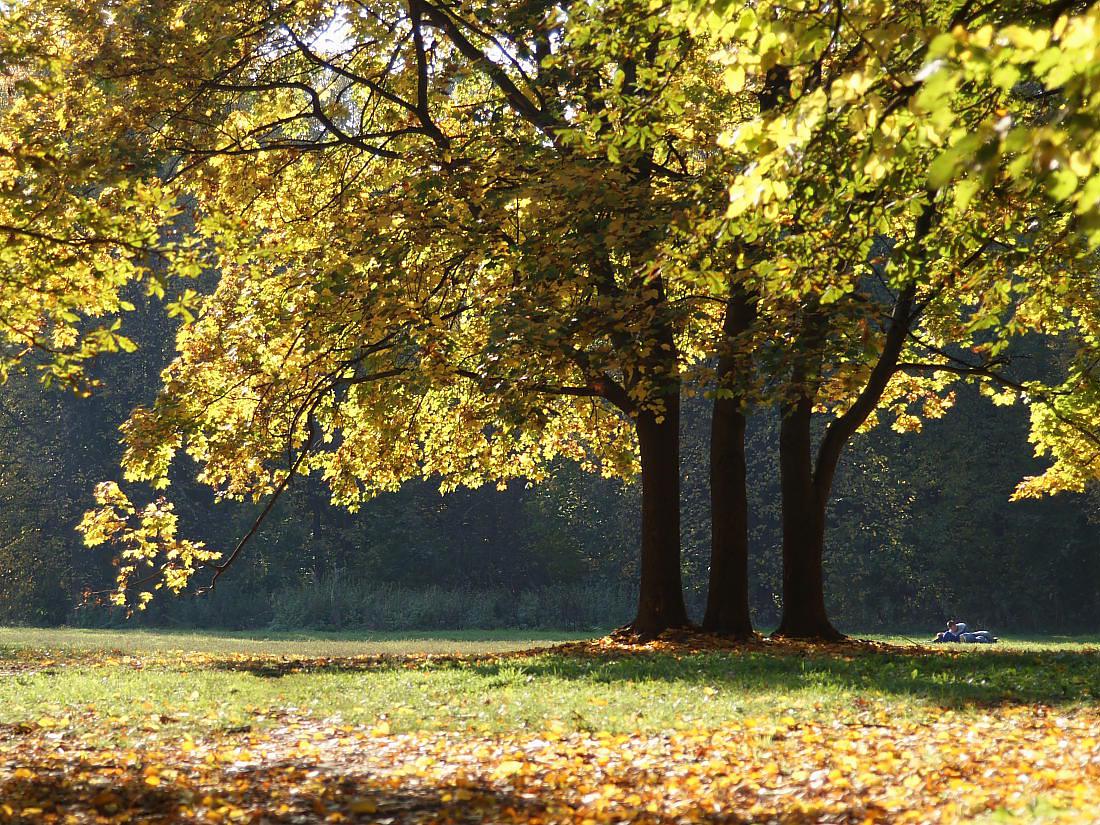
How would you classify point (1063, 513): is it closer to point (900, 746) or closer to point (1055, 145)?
point (900, 746)

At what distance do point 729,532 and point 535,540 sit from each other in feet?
79.6

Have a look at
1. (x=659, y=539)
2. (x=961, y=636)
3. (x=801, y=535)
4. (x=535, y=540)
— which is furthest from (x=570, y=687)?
(x=535, y=540)

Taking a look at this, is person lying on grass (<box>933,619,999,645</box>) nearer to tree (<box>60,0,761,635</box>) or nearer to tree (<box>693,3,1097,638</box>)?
tree (<box>693,3,1097,638</box>)

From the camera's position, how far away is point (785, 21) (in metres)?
6.73

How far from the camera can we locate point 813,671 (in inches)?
481

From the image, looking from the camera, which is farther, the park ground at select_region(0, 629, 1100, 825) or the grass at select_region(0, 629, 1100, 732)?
the grass at select_region(0, 629, 1100, 732)

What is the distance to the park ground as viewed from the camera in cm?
657

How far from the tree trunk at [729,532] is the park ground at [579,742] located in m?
2.41

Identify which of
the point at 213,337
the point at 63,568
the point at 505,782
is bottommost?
the point at 505,782

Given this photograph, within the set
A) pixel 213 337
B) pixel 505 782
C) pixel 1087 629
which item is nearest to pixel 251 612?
pixel 213 337

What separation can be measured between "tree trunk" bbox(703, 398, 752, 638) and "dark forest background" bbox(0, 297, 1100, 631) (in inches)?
764

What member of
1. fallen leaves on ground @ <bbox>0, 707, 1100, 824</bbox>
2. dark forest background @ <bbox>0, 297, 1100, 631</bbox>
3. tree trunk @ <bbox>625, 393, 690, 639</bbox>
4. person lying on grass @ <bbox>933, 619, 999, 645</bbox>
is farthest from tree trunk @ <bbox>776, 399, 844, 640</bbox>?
dark forest background @ <bbox>0, 297, 1100, 631</bbox>

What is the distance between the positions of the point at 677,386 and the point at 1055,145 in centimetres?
1038

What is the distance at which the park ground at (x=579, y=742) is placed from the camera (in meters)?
6.57
